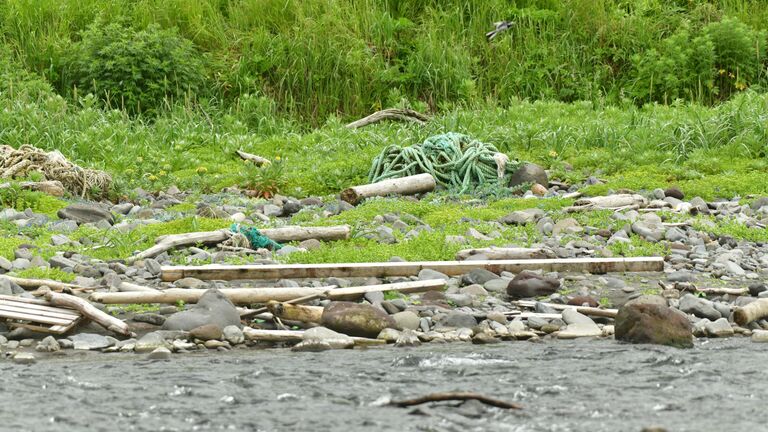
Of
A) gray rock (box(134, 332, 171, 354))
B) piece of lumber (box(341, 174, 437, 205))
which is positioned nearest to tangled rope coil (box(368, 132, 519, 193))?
piece of lumber (box(341, 174, 437, 205))

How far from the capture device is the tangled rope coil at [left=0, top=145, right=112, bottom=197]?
10.5 meters

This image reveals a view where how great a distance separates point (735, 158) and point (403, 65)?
6.13m

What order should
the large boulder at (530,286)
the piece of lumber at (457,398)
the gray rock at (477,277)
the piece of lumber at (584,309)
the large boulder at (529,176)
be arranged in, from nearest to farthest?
1. the piece of lumber at (457,398)
2. the piece of lumber at (584,309)
3. the large boulder at (530,286)
4. the gray rock at (477,277)
5. the large boulder at (529,176)

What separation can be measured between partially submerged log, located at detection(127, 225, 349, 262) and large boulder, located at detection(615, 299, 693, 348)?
287 centimetres

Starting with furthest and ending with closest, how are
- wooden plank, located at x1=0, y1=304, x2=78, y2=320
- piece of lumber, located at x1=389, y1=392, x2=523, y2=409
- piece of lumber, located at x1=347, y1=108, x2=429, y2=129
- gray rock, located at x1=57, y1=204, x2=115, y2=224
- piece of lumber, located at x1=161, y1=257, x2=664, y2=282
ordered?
1. piece of lumber, located at x1=347, y1=108, x2=429, y2=129
2. gray rock, located at x1=57, y1=204, x2=115, y2=224
3. piece of lumber, located at x1=161, y1=257, x2=664, y2=282
4. wooden plank, located at x1=0, y1=304, x2=78, y2=320
5. piece of lumber, located at x1=389, y1=392, x2=523, y2=409

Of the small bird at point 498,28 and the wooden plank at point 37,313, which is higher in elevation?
the wooden plank at point 37,313

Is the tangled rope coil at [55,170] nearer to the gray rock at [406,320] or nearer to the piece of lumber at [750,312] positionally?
the gray rock at [406,320]

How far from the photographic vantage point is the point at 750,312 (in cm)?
652

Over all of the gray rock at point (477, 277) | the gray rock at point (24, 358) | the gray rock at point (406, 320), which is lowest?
the gray rock at point (477, 277)

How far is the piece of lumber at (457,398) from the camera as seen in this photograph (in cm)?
484

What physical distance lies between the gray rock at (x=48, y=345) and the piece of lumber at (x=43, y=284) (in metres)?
0.81

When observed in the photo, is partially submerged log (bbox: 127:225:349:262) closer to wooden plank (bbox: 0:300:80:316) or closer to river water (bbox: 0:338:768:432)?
wooden plank (bbox: 0:300:80:316)

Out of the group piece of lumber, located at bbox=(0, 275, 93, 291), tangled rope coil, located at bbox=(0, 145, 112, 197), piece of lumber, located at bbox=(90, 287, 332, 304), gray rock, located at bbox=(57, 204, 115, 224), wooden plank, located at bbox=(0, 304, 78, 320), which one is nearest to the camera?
wooden plank, located at bbox=(0, 304, 78, 320)

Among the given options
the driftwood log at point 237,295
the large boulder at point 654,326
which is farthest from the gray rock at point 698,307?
the driftwood log at point 237,295
